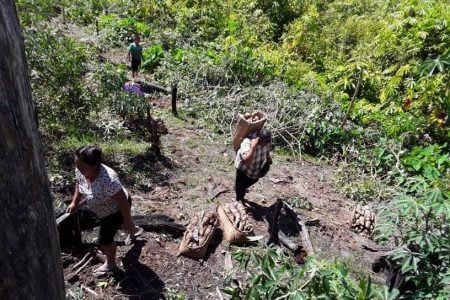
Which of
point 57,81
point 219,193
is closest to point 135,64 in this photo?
point 57,81

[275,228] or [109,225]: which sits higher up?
[109,225]

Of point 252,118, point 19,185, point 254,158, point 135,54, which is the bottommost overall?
point 254,158

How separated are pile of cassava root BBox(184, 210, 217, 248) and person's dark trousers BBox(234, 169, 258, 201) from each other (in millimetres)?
683

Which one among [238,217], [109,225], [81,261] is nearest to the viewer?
[109,225]

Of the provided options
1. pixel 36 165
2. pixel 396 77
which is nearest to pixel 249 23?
pixel 396 77

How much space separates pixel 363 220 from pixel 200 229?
263 centimetres

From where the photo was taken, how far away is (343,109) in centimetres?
897

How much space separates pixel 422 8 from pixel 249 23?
14.8 feet

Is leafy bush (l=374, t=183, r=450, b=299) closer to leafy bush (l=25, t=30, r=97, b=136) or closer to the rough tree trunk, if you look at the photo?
the rough tree trunk

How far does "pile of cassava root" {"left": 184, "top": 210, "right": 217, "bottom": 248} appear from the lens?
5.00m

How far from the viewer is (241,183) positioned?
5.96m

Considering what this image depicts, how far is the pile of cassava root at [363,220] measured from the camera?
21.0 feet

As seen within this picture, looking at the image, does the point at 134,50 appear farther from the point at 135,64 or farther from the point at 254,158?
the point at 254,158

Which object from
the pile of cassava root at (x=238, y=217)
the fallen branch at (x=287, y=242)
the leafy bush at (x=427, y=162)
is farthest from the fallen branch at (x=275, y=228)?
the leafy bush at (x=427, y=162)
